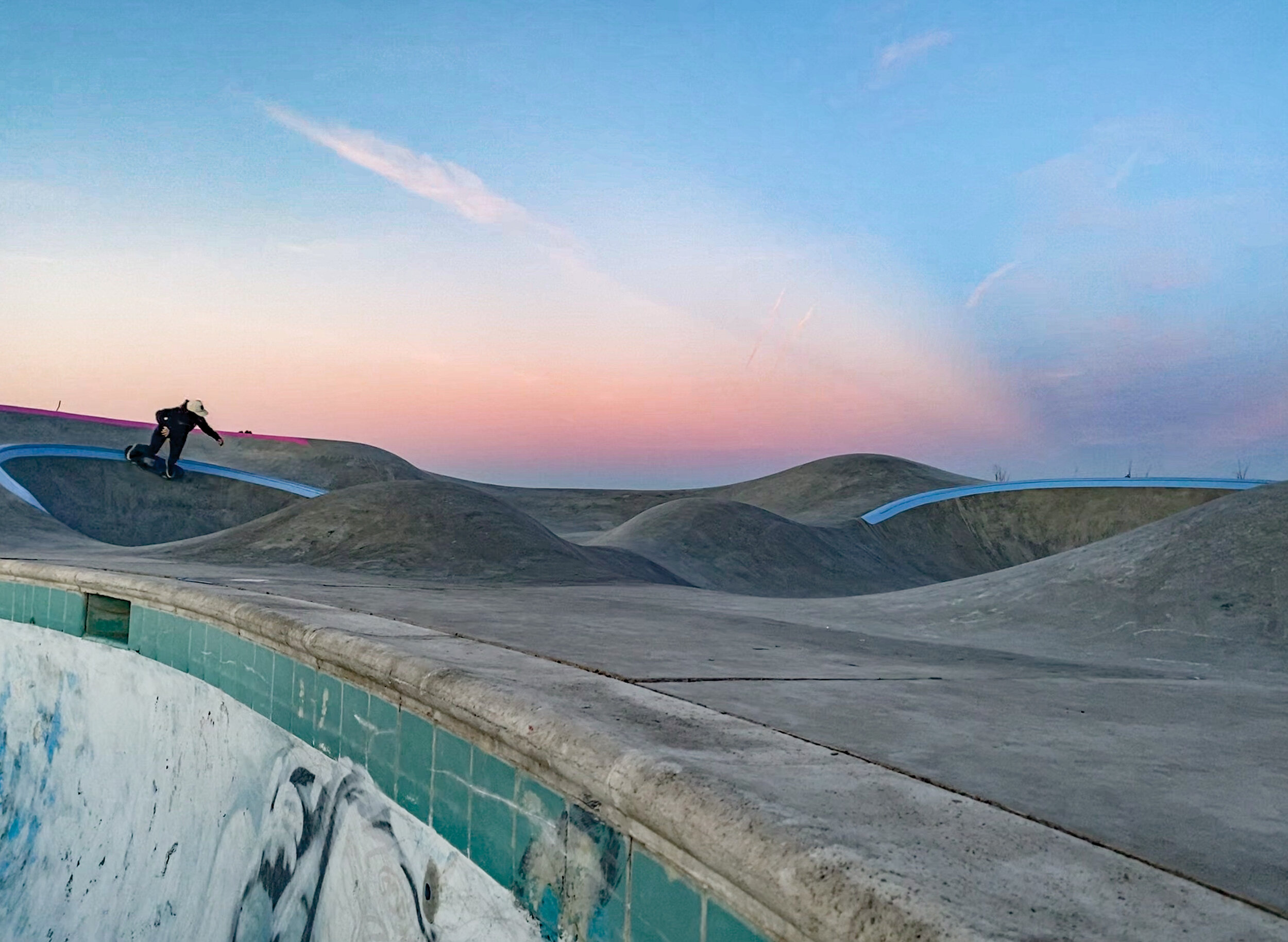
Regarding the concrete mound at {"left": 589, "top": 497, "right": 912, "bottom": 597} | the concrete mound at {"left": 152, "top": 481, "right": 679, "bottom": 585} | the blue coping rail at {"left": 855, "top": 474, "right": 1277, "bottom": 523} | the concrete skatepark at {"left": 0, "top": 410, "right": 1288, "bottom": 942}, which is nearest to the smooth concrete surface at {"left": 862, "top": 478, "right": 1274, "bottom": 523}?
the blue coping rail at {"left": 855, "top": 474, "right": 1277, "bottom": 523}

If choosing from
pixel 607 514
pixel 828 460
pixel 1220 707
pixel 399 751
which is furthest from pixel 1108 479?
pixel 399 751

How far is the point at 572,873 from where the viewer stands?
223 cm

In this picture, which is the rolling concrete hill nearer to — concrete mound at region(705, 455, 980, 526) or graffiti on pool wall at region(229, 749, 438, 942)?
concrete mound at region(705, 455, 980, 526)

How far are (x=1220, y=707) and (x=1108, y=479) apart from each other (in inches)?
1191

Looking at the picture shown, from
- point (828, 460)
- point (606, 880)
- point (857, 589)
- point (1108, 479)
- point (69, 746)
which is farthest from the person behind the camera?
point (828, 460)

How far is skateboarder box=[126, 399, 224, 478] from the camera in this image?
804 inches

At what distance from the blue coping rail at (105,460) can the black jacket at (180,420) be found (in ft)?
10.4

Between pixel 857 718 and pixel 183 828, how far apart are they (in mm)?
3928

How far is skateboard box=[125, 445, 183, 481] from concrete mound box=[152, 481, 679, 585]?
12500 millimetres

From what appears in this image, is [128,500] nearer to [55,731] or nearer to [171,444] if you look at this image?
[171,444]

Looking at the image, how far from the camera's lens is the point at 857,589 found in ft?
72.8

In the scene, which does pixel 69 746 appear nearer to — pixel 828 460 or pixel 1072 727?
pixel 1072 727

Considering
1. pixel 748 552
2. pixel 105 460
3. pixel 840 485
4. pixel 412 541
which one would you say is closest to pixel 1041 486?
pixel 840 485

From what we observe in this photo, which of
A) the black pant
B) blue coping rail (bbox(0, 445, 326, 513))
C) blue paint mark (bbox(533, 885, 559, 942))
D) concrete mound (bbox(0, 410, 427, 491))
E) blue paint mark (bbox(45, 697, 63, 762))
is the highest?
concrete mound (bbox(0, 410, 427, 491))
